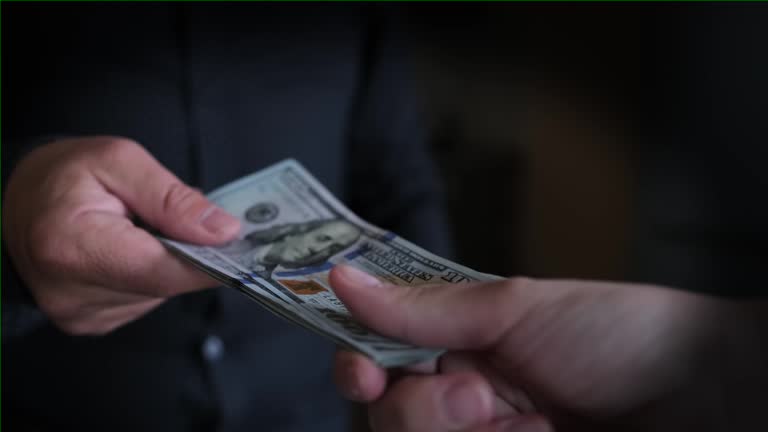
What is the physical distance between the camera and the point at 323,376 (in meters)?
0.93

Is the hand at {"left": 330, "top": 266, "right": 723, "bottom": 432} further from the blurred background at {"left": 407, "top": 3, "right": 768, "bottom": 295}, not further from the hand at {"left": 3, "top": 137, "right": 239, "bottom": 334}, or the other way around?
the blurred background at {"left": 407, "top": 3, "right": 768, "bottom": 295}

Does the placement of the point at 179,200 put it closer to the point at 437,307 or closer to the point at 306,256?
the point at 306,256

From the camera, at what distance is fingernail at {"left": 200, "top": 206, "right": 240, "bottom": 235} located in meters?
0.62

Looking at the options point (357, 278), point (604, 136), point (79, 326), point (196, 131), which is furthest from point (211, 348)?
point (604, 136)

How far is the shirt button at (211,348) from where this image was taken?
2.57 ft

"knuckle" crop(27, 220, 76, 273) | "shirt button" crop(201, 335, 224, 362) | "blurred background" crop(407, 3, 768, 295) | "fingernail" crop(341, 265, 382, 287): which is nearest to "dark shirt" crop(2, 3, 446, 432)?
"shirt button" crop(201, 335, 224, 362)

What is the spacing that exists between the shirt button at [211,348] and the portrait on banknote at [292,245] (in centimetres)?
18

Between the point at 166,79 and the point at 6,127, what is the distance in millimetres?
206

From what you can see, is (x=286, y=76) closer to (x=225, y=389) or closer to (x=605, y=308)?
(x=225, y=389)

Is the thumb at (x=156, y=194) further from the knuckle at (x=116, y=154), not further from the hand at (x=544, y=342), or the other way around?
the hand at (x=544, y=342)

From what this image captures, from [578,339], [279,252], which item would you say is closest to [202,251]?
[279,252]

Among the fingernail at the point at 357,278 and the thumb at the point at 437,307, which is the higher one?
the fingernail at the point at 357,278

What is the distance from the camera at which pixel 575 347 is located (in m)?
0.47

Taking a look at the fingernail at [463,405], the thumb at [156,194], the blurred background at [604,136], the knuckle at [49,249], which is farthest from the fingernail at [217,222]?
the blurred background at [604,136]
